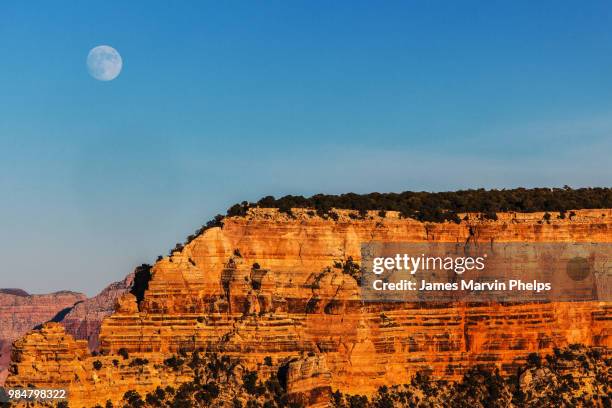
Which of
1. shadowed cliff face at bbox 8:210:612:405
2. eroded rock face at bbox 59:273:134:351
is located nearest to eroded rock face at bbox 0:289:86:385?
eroded rock face at bbox 59:273:134:351

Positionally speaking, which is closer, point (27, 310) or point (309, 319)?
point (309, 319)

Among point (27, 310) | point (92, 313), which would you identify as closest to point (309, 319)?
point (92, 313)

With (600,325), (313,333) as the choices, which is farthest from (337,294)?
(600,325)

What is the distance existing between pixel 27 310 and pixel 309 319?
92.9m

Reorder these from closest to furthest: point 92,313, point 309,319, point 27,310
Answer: point 309,319 < point 92,313 < point 27,310

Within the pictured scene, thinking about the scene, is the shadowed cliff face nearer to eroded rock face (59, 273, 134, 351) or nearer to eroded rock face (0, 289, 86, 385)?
eroded rock face (59, 273, 134, 351)

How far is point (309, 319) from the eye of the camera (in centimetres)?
10856

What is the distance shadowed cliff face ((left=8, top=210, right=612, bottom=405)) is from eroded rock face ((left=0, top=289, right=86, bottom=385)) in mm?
85506

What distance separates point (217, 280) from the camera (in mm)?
107312

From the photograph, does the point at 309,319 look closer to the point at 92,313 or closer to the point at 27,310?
the point at 92,313

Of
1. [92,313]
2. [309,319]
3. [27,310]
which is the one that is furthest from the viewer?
[27,310]

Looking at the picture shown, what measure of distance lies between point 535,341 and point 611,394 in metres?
6.29

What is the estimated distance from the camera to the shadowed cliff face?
104 m

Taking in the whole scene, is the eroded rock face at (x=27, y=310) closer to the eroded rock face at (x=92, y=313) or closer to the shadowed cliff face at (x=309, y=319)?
the eroded rock face at (x=92, y=313)
